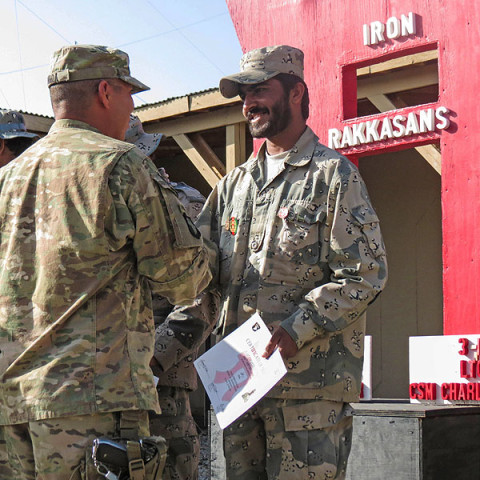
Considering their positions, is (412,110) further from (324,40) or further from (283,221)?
(283,221)

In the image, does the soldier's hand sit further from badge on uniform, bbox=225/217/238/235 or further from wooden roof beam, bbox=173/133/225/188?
wooden roof beam, bbox=173/133/225/188

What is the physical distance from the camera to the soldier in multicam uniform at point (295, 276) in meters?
3.42

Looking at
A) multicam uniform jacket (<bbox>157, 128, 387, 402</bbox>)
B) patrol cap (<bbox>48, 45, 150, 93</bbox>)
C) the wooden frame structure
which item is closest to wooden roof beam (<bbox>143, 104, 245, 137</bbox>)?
the wooden frame structure

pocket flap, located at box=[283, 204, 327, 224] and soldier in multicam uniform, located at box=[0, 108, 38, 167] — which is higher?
soldier in multicam uniform, located at box=[0, 108, 38, 167]

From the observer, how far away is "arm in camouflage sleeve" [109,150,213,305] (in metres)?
2.85

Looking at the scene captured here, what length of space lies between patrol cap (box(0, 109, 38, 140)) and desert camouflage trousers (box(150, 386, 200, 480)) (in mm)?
1586

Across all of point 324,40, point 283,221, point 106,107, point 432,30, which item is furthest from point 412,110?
point 106,107

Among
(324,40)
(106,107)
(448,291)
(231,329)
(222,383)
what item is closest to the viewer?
(106,107)

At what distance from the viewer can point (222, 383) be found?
135 inches

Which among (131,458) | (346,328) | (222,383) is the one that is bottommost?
(131,458)

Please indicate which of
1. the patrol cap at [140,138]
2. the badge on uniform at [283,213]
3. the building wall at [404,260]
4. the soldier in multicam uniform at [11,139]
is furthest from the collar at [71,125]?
the building wall at [404,260]

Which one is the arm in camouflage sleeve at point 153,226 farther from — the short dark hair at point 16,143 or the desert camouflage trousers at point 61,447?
the short dark hair at point 16,143

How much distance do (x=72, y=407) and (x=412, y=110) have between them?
217 inches

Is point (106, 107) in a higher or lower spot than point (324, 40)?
lower
